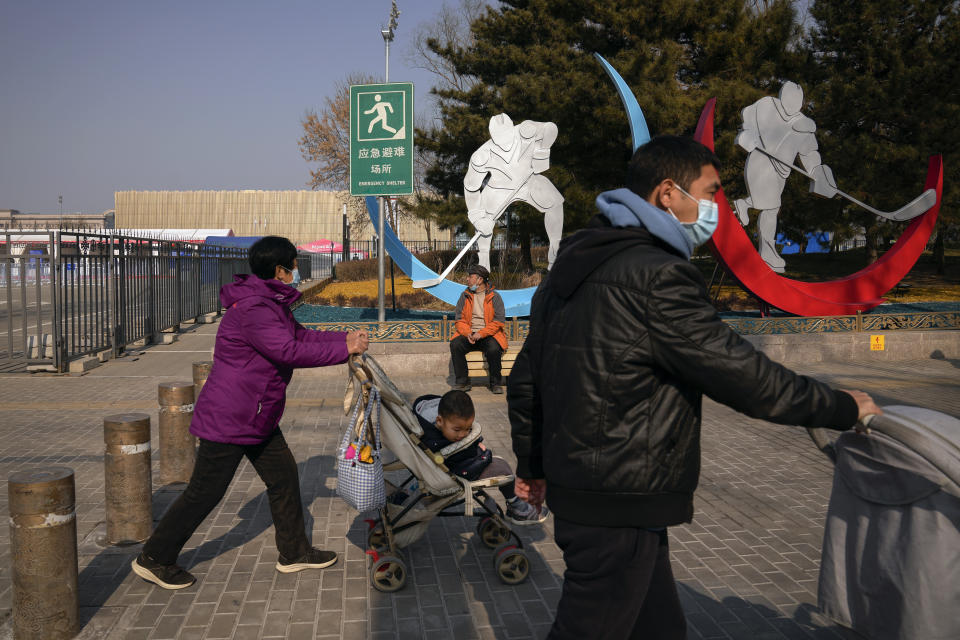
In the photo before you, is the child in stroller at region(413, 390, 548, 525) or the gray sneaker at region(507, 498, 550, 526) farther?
the gray sneaker at region(507, 498, 550, 526)

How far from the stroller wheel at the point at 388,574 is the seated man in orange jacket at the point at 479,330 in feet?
17.9

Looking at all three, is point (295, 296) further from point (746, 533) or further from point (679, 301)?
point (746, 533)

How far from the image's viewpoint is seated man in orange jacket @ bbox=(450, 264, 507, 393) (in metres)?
9.27

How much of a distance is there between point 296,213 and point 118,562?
7729 cm

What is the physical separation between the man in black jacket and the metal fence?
9.83 meters


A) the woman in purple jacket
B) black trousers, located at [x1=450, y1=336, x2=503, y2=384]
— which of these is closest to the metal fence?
black trousers, located at [x1=450, y1=336, x2=503, y2=384]

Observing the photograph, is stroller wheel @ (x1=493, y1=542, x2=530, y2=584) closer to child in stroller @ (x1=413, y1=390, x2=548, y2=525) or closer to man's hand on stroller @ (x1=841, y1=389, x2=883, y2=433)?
child in stroller @ (x1=413, y1=390, x2=548, y2=525)

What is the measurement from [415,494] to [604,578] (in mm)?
2410

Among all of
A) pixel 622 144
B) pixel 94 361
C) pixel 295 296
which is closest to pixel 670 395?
pixel 295 296

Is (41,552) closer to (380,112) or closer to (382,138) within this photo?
(382,138)

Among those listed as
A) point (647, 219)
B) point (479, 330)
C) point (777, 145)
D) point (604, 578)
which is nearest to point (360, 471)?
point (604, 578)

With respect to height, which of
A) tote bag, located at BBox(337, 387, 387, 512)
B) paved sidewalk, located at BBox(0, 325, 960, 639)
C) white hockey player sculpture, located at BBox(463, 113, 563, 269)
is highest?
white hockey player sculpture, located at BBox(463, 113, 563, 269)

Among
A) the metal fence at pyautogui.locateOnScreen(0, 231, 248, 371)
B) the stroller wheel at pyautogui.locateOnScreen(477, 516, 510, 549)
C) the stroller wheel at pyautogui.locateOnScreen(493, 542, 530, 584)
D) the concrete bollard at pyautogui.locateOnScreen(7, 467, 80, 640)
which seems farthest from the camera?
the metal fence at pyautogui.locateOnScreen(0, 231, 248, 371)

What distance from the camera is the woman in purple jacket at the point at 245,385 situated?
3.67 meters
